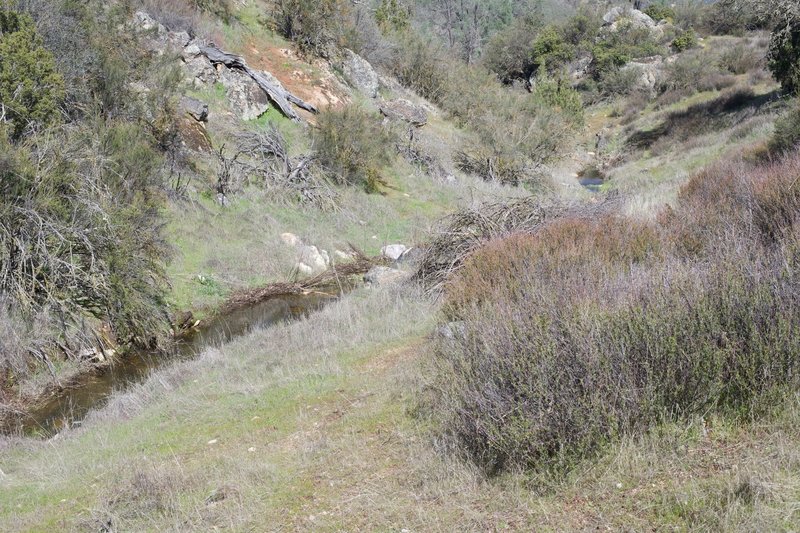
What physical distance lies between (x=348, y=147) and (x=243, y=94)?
445 centimetres

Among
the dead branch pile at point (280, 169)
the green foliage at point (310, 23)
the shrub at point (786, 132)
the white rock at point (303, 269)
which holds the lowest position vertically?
the white rock at point (303, 269)

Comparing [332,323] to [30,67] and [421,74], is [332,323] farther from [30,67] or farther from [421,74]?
[421,74]

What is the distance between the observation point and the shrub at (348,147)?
63.9 feet

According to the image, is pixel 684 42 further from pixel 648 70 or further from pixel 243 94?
pixel 243 94

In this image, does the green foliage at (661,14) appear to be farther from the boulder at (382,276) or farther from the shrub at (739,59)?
the boulder at (382,276)

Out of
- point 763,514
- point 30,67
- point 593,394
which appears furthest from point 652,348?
point 30,67

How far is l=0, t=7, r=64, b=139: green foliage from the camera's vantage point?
35.7ft

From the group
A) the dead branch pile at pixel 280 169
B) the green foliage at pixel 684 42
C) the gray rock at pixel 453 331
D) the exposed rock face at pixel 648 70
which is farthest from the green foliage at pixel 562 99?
the gray rock at pixel 453 331

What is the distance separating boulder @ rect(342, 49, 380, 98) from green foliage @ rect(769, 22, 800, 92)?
17.2 metres

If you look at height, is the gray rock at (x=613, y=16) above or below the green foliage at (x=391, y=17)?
above

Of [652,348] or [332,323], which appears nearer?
[652,348]

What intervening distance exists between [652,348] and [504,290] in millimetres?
2401

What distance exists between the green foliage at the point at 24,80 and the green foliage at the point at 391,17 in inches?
1037

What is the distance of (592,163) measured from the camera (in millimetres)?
35500
